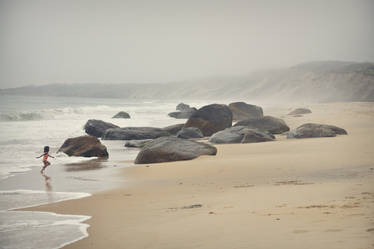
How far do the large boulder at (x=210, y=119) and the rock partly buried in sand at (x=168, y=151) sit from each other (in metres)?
8.72

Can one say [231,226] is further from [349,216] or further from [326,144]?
[326,144]

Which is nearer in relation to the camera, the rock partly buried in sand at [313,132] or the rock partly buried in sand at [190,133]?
the rock partly buried in sand at [313,132]

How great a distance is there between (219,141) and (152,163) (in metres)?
5.44

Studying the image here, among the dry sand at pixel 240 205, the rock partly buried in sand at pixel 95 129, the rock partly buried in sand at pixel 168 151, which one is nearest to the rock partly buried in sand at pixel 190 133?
the rock partly buried in sand at pixel 95 129

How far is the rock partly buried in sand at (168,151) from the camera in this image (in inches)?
482

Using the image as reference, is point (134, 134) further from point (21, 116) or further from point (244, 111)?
point (21, 116)

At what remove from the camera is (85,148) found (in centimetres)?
1498

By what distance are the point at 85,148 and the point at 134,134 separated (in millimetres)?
5935

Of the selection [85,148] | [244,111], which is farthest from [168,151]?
[244,111]

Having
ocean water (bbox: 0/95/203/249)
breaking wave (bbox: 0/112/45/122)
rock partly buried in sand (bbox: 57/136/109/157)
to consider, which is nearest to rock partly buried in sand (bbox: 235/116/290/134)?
ocean water (bbox: 0/95/203/249)

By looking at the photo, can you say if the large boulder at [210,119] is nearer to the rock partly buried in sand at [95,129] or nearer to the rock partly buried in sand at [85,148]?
the rock partly buried in sand at [95,129]

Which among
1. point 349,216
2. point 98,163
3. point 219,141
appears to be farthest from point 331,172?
point 219,141

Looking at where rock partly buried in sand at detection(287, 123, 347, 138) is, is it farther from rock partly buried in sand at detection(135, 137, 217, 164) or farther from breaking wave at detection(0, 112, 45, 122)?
breaking wave at detection(0, 112, 45, 122)

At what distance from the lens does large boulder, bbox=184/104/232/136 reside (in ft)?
70.7
